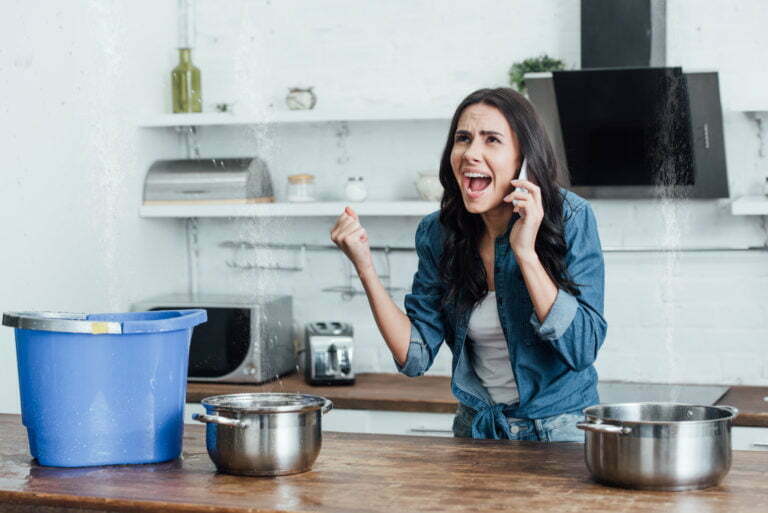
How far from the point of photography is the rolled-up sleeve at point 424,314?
245 centimetres

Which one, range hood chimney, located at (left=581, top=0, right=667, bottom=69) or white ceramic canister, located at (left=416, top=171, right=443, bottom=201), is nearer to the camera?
range hood chimney, located at (left=581, top=0, right=667, bottom=69)

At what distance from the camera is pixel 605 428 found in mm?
1836

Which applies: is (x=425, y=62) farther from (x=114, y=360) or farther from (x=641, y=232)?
(x=114, y=360)

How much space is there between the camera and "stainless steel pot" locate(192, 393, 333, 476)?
197 cm

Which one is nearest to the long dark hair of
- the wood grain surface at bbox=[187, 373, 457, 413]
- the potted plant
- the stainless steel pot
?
the stainless steel pot

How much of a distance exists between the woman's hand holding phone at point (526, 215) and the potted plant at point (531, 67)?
77.3 inches

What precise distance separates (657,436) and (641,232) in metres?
2.44

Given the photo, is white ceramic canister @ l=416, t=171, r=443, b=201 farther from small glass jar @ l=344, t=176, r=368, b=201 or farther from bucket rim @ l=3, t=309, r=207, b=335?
bucket rim @ l=3, t=309, r=207, b=335

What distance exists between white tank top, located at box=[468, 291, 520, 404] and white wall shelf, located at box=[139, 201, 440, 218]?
61.7 inches

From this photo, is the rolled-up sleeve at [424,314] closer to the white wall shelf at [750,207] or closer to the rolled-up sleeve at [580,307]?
the rolled-up sleeve at [580,307]

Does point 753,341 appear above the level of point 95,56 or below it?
below

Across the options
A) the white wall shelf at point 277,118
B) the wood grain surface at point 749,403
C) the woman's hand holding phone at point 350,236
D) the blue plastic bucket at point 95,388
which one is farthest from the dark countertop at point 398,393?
the blue plastic bucket at point 95,388

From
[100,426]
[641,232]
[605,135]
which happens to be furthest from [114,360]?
[641,232]

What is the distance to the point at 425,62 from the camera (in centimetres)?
434
